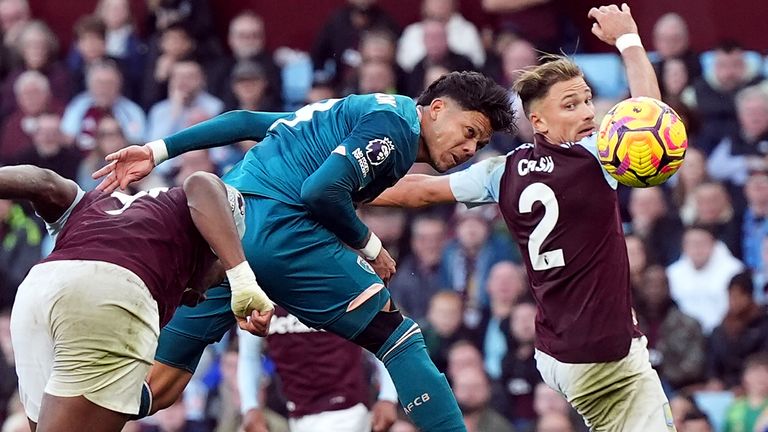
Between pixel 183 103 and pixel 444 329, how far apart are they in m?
4.00

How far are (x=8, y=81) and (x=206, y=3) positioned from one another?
2153 mm

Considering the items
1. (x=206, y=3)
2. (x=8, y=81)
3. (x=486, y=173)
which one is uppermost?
(x=486, y=173)

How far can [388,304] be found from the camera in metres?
7.34

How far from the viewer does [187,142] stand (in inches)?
294

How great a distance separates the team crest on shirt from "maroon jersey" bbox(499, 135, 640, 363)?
0.76 meters

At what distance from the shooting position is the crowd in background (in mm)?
11328

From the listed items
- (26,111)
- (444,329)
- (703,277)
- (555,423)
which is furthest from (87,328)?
(26,111)

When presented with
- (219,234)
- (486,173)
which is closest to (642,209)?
(486,173)

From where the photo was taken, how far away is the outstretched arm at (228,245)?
6.23 meters

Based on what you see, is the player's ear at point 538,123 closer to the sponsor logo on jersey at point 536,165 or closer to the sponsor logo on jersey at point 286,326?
the sponsor logo on jersey at point 536,165

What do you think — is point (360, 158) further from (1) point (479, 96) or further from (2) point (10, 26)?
(2) point (10, 26)

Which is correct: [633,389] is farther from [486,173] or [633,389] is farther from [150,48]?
[150,48]

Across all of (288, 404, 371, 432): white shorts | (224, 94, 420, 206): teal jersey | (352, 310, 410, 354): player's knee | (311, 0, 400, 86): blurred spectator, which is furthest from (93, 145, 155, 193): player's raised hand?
(311, 0, 400, 86): blurred spectator

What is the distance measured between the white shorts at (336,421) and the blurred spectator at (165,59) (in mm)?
5998
